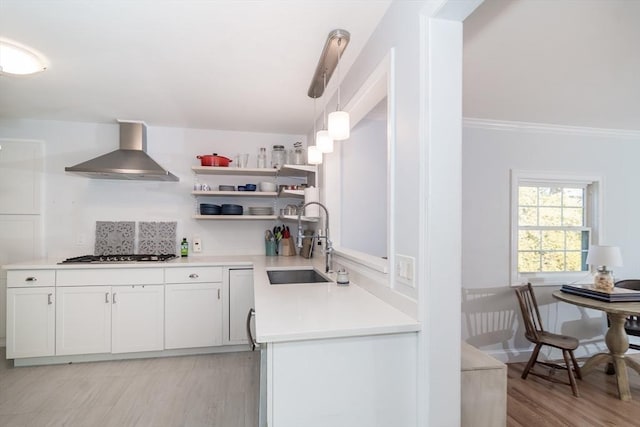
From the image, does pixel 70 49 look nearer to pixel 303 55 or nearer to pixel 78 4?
pixel 78 4

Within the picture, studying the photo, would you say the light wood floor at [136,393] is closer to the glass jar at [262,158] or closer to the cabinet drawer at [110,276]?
the cabinet drawer at [110,276]

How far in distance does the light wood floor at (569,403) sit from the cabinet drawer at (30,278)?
386 centimetres

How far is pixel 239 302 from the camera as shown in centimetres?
311

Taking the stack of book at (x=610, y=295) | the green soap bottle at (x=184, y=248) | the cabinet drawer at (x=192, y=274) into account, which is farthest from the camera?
the green soap bottle at (x=184, y=248)

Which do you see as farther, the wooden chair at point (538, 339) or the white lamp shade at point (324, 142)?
the wooden chair at point (538, 339)

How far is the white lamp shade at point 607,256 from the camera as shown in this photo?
2748 mm

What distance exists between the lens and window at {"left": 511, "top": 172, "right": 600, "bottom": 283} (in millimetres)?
3271

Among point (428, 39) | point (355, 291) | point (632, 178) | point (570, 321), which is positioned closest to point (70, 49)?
point (428, 39)

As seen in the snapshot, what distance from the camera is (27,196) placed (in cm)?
326

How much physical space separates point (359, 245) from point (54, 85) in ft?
9.38

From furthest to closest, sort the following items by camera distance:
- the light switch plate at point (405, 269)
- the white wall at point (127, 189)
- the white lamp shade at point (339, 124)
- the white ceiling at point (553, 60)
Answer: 1. the white wall at point (127, 189)
2. the white lamp shade at point (339, 124)
3. the white ceiling at point (553, 60)
4. the light switch plate at point (405, 269)

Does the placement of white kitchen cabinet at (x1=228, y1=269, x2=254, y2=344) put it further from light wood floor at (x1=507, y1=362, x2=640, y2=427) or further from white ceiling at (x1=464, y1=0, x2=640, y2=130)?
white ceiling at (x1=464, y1=0, x2=640, y2=130)

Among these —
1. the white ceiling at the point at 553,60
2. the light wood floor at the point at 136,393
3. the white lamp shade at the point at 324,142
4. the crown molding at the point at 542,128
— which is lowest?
the light wood floor at the point at 136,393

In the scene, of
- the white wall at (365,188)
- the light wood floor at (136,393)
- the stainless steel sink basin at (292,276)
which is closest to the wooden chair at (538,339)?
the white wall at (365,188)
